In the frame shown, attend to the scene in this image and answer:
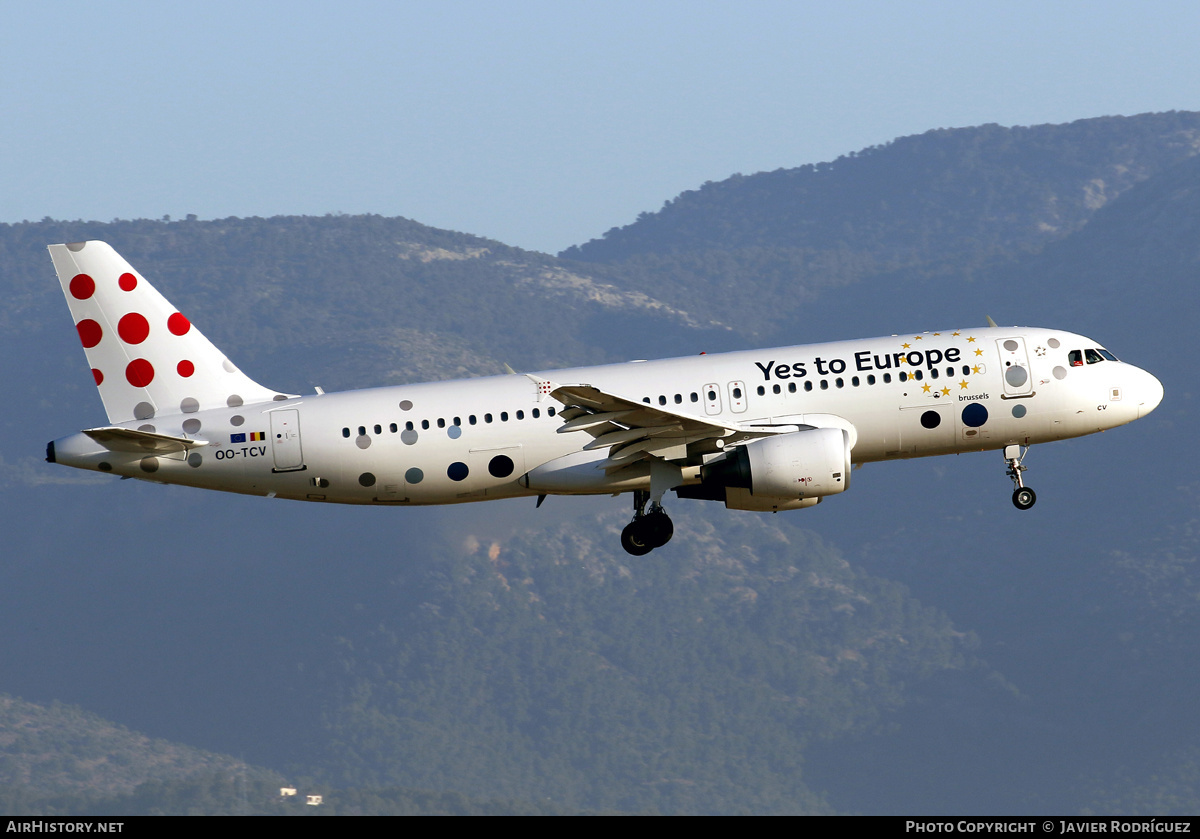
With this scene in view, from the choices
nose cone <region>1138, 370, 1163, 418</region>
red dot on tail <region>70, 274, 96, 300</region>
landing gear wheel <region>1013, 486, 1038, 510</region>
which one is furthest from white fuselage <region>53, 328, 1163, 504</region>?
red dot on tail <region>70, 274, 96, 300</region>

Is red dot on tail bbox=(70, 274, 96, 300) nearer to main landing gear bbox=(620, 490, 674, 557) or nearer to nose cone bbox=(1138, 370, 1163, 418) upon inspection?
main landing gear bbox=(620, 490, 674, 557)

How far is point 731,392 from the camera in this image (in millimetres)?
48281

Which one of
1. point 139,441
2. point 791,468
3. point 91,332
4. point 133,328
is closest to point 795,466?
point 791,468

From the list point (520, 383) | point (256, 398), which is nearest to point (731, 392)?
point (520, 383)

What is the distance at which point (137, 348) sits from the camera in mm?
51250

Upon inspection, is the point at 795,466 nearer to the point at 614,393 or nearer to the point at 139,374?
the point at 614,393

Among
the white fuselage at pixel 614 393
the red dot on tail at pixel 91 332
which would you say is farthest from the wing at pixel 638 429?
the red dot on tail at pixel 91 332

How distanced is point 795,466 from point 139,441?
752 inches

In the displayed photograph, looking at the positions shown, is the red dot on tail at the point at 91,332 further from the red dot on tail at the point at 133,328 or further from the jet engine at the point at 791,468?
the jet engine at the point at 791,468

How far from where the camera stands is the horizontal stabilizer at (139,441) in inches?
1870
